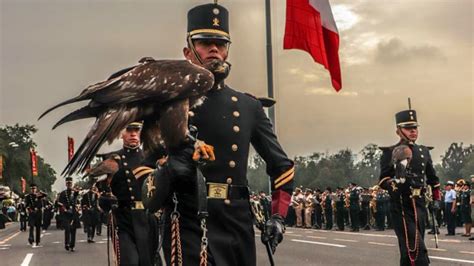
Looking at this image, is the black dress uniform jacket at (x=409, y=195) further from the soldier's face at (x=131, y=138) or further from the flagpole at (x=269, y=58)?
the flagpole at (x=269, y=58)

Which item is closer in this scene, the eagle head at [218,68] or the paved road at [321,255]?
the eagle head at [218,68]

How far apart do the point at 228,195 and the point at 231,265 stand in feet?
1.39

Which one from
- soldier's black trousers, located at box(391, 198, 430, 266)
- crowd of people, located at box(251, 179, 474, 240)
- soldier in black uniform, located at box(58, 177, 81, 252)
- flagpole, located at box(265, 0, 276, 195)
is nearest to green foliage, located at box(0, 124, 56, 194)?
crowd of people, located at box(251, 179, 474, 240)

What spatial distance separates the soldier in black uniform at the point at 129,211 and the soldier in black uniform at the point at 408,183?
3408 mm

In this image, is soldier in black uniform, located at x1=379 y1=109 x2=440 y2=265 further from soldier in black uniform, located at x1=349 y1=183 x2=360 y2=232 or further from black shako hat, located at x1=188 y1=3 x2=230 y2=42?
soldier in black uniform, located at x1=349 y1=183 x2=360 y2=232

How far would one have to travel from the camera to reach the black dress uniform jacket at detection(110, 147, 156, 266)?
360 inches

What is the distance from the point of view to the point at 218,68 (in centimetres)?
446

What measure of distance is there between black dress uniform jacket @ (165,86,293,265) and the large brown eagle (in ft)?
0.73

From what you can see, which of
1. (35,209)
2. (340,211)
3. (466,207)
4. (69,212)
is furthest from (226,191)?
(340,211)

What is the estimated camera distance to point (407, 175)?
1023cm

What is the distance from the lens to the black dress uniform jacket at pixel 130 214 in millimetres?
9141

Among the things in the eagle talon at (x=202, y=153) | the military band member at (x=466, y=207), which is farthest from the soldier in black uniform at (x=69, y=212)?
the eagle talon at (x=202, y=153)

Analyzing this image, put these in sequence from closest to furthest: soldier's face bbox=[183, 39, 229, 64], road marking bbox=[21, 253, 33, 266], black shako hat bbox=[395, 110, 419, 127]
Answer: soldier's face bbox=[183, 39, 229, 64], black shako hat bbox=[395, 110, 419, 127], road marking bbox=[21, 253, 33, 266]

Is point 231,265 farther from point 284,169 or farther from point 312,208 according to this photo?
point 312,208
